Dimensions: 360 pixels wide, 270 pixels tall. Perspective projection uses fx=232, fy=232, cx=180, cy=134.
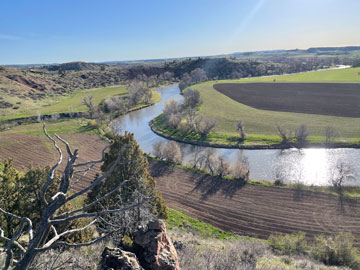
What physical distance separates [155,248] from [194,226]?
56.7 ft

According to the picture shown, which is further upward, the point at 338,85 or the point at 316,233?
the point at 338,85

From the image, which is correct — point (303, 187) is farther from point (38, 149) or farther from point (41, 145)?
point (41, 145)

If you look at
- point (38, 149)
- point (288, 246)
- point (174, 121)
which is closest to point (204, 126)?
point (174, 121)

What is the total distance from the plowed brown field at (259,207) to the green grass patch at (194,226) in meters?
0.95

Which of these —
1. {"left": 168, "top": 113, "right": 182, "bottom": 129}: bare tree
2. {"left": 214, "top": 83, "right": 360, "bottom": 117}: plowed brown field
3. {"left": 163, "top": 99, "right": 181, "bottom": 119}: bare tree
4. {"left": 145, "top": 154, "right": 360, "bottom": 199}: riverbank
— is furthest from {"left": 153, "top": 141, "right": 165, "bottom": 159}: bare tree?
{"left": 214, "top": 83, "right": 360, "bottom": 117}: plowed brown field

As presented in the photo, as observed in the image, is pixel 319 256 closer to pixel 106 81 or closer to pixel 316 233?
pixel 316 233

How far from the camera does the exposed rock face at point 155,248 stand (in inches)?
258

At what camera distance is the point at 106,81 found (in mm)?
141125

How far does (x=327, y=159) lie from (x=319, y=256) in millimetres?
26896

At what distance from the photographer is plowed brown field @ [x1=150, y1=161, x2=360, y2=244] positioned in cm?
2284

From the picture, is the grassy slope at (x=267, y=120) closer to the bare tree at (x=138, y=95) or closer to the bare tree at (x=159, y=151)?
the bare tree at (x=159, y=151)

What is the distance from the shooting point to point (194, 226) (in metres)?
23.0

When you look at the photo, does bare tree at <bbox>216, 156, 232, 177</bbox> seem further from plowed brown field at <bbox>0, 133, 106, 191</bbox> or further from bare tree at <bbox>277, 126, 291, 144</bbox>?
plowed brown field at <bbox>0, 133, 106, 191</bbox>

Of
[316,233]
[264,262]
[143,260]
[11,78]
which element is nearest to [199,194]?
[316,233]
